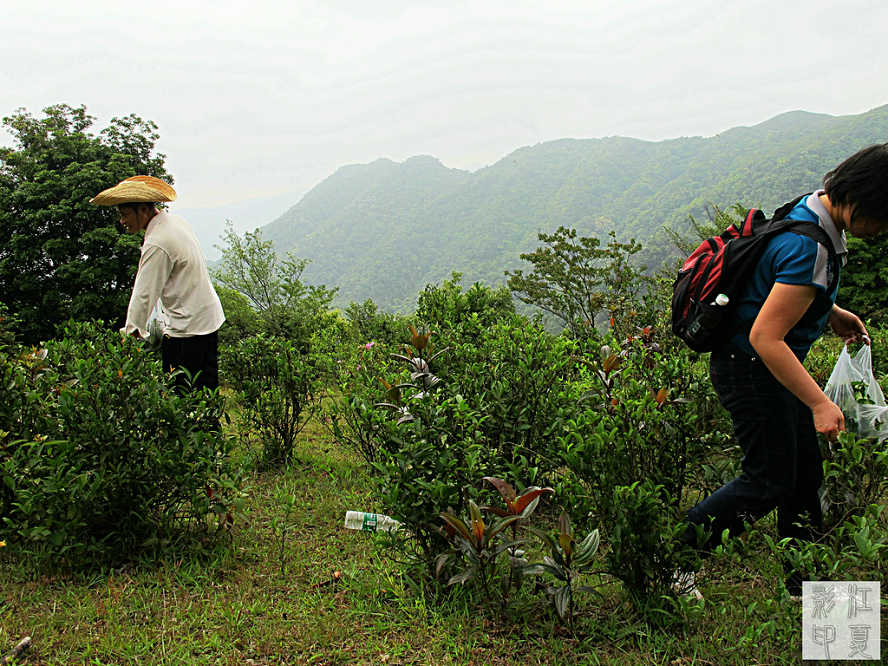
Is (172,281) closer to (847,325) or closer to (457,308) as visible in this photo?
(457,308)

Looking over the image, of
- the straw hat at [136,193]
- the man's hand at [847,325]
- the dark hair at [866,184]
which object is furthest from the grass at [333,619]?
the straw hat at [136,193]

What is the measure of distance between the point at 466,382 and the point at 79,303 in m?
17.9

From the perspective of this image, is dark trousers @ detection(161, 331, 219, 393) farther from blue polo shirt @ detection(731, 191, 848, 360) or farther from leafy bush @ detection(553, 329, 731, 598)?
blue polo shirt @ detection(731, 191, 848, 360)

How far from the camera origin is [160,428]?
7.42ft

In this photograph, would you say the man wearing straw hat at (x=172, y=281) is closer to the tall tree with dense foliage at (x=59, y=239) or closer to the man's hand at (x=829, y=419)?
the man's hand at (x=829, y=419)

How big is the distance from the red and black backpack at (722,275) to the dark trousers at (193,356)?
8.12 ft

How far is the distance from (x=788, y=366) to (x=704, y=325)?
0.98ft

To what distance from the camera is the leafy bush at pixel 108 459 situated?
6.88 feet

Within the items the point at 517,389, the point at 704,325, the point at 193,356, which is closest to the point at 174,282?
the point at 193,356

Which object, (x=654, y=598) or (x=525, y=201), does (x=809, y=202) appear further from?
(x=525, y=201)

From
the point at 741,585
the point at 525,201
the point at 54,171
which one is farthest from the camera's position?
the point at 525,201

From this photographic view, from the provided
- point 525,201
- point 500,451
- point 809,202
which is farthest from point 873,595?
point 525,201

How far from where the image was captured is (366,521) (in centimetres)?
249

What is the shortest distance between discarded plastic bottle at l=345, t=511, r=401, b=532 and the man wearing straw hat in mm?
1194
